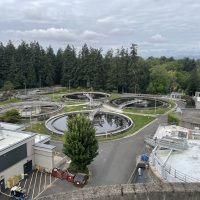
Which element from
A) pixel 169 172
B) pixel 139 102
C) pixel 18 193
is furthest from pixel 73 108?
pixel 169 172

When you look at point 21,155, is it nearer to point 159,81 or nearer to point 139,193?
point 139,193

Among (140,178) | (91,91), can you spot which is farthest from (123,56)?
(140,178)

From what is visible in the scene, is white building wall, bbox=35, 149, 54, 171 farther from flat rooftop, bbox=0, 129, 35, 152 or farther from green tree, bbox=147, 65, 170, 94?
green tree, bbox=147, 65, 170, 94

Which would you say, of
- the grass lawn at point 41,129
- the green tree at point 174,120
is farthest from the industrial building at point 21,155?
the green tree at point 174,120

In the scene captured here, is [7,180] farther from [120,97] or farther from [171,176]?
[120,97]

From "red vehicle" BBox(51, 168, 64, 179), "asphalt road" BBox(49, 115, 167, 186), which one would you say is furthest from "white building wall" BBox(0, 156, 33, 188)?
"asphalt road" BBox(49, 115, 167, 186)
